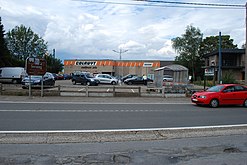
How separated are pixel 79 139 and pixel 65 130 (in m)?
1.20

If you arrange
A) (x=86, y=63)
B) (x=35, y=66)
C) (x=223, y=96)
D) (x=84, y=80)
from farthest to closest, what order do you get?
(x=86, y=63) → (x=84, y=80) → (x=35, y=66) → (x=223, y=96)

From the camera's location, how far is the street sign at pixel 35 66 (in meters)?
18.6

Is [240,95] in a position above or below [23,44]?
below

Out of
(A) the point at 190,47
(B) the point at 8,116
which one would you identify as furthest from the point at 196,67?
(B) the point at 8,116

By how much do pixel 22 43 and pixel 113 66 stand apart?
93.2 ft

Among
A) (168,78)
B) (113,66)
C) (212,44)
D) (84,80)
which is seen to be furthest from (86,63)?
(168,78)

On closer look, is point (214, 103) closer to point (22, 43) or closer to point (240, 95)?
point (240, 95)

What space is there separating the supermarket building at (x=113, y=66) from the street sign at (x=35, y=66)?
55978 mm

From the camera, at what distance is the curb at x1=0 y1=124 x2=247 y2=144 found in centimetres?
660

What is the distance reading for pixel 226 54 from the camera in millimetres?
54500

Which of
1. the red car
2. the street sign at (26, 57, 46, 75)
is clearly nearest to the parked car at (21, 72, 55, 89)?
the street sign at (26, 57, 46, 75)

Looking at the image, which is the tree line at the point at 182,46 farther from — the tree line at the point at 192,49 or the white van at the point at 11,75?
the white van at the point at 11,75

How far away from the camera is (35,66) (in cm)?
1886

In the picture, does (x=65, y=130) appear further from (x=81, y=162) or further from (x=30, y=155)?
(x=81, y=162)
